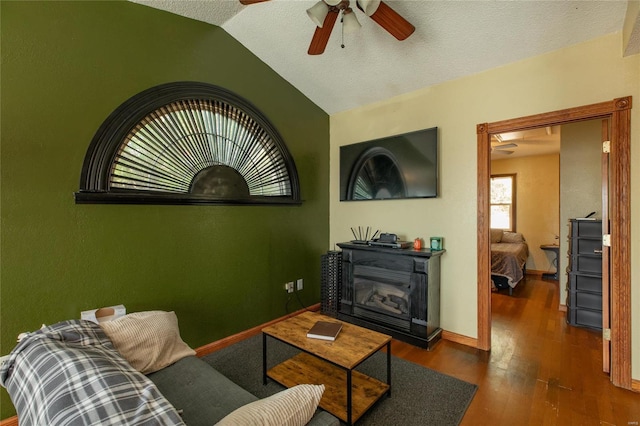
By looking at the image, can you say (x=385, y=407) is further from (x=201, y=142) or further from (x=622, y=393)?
(x=201, y=142)

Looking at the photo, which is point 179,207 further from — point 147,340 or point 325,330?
point 325,330

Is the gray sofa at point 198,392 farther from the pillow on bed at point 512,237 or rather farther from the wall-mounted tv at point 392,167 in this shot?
the pillow on bed at point 512,237

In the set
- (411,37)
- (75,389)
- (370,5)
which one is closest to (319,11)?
(370,5)

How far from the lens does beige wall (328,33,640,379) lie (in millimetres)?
2141

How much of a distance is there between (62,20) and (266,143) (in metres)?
1.78

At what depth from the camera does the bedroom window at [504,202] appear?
20.6 ft

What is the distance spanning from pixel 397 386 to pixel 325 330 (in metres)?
0.74

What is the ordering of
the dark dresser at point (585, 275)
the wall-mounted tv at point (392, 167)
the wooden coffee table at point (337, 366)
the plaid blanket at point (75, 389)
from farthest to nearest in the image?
the dark dresser at point (585, 275)
the wall-mounted tv at point (392, 167)
the wooden coffee table at point (337, 366)
the plaid blanket at point (75, 389)

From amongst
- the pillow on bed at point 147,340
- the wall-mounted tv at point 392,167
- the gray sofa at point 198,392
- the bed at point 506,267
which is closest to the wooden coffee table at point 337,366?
the gray sofa at point 198,392

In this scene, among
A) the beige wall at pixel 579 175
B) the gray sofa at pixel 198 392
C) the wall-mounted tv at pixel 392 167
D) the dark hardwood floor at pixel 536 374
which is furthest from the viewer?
the beige wall at pixel 579 175

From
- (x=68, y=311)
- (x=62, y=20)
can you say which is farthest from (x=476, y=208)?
(x=62, y=20)

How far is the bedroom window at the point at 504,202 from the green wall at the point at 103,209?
5.55 m

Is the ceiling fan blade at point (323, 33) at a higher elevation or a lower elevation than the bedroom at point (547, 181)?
higher

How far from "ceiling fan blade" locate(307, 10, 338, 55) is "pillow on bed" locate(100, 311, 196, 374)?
A: 7.32 feet
